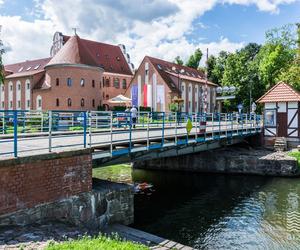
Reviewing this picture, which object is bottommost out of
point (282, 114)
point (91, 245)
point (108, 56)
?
point (91, 245)

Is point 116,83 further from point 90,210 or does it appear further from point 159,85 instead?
point 90,210

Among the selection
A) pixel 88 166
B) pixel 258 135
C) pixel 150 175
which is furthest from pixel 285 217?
pixel 258 135

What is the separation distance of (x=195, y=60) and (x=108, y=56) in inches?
923

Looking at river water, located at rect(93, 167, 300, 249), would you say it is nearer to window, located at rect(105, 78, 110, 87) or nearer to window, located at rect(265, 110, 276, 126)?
window, located at rect(265, 110, 276, 126)

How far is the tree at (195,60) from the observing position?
7662 centimetres

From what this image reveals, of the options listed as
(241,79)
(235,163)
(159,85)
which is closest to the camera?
(235,163)

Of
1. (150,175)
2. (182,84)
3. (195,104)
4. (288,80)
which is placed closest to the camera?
(150,175)

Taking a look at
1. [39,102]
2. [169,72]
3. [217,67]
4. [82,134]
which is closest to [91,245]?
[82,134]

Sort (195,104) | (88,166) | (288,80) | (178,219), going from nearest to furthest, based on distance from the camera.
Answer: (88,166)
(178,219)
(288,80)
(195,104)

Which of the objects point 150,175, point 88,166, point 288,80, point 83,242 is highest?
point 288,80

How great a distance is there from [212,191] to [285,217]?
539 cm

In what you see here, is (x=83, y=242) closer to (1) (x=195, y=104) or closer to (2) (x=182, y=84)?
(2) (x=182, y=84)

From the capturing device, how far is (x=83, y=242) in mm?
7410

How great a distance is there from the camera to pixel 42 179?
29.4 feet
